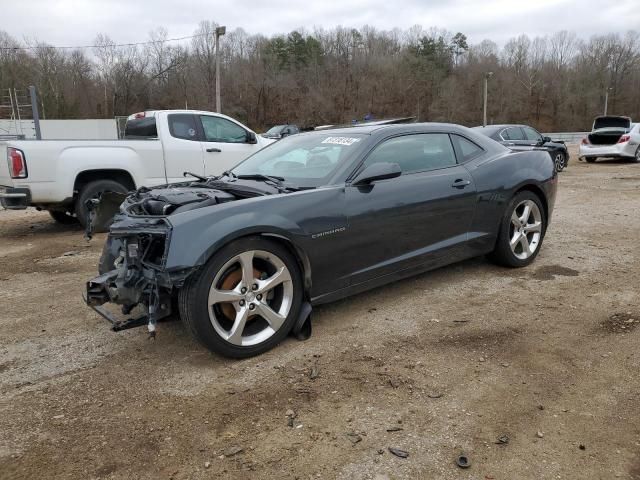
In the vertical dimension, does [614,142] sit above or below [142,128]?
below

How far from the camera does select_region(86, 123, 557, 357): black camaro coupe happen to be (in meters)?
3.05

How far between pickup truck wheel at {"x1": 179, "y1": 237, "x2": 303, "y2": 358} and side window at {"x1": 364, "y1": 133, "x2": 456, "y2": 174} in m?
1.19

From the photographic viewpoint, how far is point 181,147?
796cm

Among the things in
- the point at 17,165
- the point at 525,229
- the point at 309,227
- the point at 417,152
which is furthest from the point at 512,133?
the point at 309,227

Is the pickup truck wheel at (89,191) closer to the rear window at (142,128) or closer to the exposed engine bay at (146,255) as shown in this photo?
the rear window at (142,128)

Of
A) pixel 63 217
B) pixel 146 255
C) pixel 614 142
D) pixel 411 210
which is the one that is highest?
pixel 614 142

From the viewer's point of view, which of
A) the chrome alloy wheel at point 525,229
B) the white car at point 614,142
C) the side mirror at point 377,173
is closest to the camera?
the side mirror at point 377,173

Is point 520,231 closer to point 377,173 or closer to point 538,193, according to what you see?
point 538,193

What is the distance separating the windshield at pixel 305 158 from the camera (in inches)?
153

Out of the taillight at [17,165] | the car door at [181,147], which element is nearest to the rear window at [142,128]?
the car door at [181,147]

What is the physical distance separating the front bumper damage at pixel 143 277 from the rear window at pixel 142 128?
5.21 metres

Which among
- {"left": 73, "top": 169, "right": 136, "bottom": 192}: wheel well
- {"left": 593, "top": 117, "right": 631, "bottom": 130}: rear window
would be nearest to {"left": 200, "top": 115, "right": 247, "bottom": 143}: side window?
{"left": 73, "top": 169, "right": 136, "bottom": 192}: wheel well

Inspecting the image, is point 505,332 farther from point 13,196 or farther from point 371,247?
point 13,196

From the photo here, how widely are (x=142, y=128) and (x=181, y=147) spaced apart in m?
0.83
